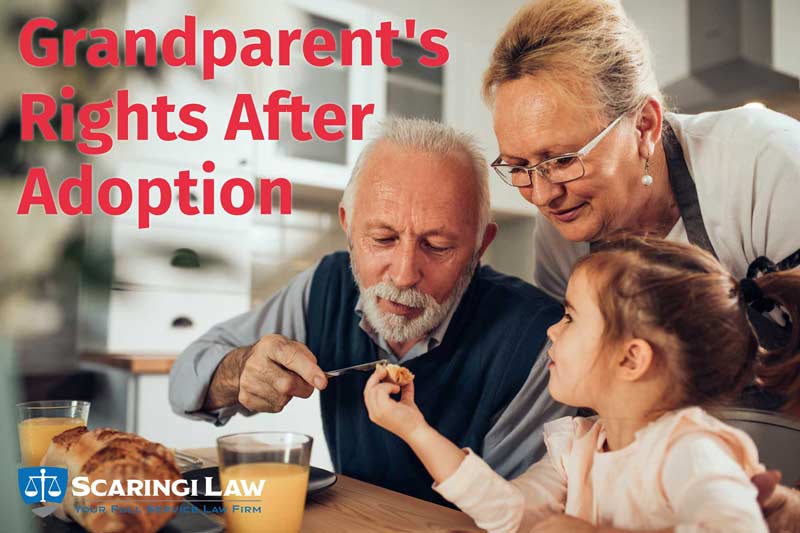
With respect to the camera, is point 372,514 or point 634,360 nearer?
point 634,360

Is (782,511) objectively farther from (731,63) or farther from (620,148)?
(731,63)

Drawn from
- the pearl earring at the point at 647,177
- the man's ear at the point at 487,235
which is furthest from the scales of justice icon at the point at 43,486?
the pearl earring at the point at 647,177

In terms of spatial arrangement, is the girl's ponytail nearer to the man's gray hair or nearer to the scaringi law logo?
the man's gray hair

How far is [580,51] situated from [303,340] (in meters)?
0.84

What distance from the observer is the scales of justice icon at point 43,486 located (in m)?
0.75

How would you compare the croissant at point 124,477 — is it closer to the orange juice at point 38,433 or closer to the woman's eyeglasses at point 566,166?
the orange juice at point 38,433

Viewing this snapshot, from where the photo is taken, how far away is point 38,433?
949mm

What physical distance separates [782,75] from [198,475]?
264 centimetres

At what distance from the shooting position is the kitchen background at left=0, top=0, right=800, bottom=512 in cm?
30

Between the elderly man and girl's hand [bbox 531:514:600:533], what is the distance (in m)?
0.48

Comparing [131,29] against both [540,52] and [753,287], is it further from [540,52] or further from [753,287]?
[540,52]

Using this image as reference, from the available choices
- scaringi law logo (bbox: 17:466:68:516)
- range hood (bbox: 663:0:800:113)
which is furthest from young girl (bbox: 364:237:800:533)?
range hood (bbox: 663:0:800:113)

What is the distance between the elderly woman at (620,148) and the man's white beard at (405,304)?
0.85 ft

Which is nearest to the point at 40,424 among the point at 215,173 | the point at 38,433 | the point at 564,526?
the point at 38,433
